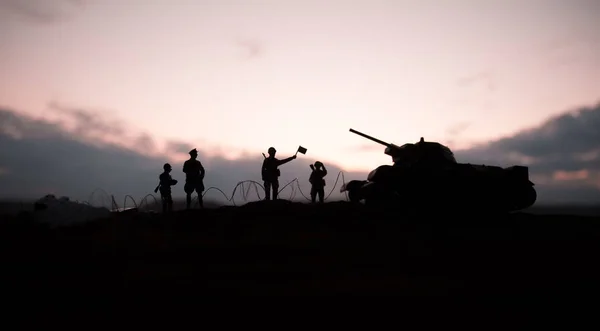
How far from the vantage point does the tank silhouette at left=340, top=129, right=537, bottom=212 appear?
15.8 metres

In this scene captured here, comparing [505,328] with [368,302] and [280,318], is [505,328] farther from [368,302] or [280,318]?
[280,318]

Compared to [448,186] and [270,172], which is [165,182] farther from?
[448,186]

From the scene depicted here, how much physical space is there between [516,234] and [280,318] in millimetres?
9459

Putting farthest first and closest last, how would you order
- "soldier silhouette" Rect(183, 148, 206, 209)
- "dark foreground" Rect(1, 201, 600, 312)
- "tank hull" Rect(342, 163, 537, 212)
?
"soldier silhouette" Rect(183, 148, 206, 209) < "tank hull" Rect(342, 163, 537, 212) < "dark foreground" Rect(1, 201, 600, 312)

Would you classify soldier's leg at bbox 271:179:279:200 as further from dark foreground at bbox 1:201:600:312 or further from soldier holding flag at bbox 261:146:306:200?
dark foreground at bbox 1:201:600:312

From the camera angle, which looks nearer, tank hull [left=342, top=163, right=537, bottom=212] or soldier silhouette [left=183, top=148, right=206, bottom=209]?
tank hull [left=342, top=163, right=537, bottom=212]

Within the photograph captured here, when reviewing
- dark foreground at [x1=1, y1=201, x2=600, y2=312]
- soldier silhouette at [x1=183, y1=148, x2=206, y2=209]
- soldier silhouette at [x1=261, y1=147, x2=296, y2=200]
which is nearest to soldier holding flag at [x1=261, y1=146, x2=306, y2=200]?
soldier silhouette at [x1=261, y1=147, x2=296, y2=200]

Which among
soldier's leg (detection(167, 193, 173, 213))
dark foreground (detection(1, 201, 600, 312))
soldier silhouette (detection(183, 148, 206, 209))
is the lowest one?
dark foreground (detection(1, 201, 600, 312))

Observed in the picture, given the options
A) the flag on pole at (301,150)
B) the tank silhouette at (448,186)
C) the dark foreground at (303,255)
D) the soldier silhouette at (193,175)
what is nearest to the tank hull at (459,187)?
the tank silhouette at (448,186)

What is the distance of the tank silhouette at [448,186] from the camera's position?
15.8 m

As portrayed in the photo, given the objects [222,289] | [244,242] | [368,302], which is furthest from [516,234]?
[222,289]

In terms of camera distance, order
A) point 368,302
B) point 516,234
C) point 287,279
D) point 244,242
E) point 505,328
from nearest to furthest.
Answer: point 505,328
point 368,302
point 287,279
point 244,242
point 516,234

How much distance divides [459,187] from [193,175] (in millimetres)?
8872

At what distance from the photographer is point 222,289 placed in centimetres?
745
